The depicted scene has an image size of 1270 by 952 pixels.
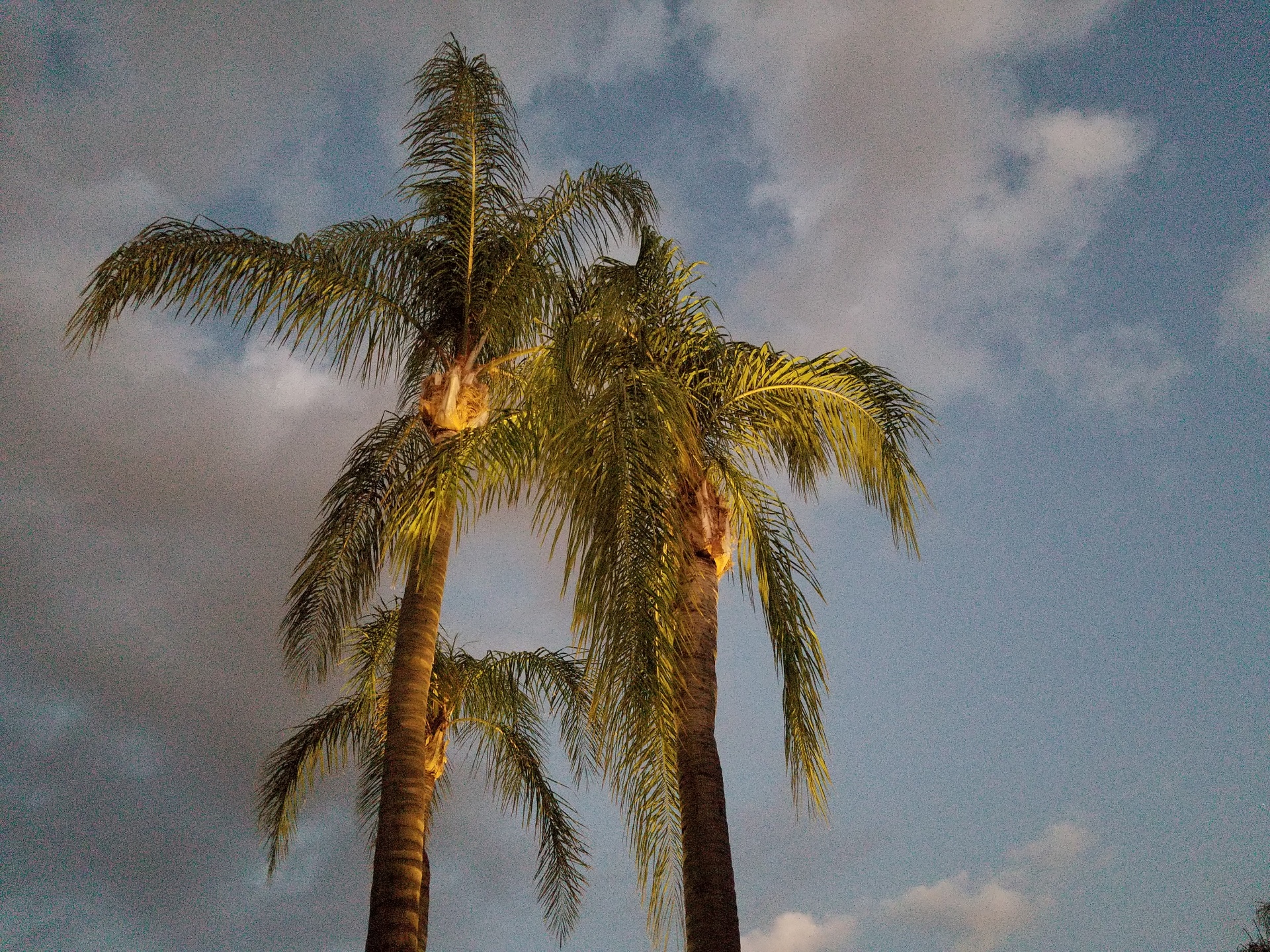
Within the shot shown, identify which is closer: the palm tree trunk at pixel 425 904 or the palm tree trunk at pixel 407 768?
the palm tree trunk at pixel 407 768

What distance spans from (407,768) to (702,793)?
8.88 ft

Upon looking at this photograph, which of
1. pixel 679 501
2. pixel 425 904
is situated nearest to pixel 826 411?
pixel 679 501

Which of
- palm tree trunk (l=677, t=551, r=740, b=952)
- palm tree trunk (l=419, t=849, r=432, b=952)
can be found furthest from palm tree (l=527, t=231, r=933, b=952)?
palm tree trunk (l=419, t=849, r=432, b=952)

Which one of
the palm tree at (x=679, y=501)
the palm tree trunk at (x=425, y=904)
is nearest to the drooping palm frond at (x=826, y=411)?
the palm tree at (x=679, y=501)

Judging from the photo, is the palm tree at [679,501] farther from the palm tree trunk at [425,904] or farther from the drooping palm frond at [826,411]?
the palm tree trunk at [425,904]

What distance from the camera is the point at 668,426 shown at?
785 centimetres

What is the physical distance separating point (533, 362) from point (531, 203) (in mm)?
2040

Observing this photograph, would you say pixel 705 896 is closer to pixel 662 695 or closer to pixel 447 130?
pixel 662 695

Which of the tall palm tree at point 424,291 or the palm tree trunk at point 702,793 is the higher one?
the tall palm tree at point 424,291

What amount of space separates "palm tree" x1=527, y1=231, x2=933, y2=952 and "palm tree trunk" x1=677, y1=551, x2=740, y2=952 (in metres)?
0.01

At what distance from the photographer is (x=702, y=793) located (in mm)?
7973

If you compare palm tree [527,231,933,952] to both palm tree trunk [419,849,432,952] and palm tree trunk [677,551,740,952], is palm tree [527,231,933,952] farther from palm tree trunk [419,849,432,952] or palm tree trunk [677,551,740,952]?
palm tree trunk [419,849,432,952]

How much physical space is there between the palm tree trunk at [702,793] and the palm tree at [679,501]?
0.04ft

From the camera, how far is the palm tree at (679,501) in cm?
680
